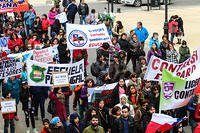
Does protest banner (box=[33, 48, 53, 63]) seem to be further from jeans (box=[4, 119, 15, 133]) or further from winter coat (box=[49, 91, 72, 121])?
jeans (box=[4, 119, 15, 133])

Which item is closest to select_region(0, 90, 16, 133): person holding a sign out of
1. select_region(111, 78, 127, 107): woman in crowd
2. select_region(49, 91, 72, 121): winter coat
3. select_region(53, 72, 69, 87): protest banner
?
select_region(49, 91, 72, 121): winter coat

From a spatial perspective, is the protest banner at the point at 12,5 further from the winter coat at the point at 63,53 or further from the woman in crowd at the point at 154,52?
the woman in crowd at the point at 154,52

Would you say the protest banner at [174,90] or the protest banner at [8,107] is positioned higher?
the protest banner at [174,90]

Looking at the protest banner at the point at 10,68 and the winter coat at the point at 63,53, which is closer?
the protest banner at the point at 10,68

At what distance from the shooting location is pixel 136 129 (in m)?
12.9

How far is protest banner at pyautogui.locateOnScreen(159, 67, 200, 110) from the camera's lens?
40.5 feet

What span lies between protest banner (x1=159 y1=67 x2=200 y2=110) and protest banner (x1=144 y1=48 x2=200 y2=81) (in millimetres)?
506

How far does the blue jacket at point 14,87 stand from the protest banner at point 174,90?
4588 mm

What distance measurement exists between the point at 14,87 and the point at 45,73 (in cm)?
119

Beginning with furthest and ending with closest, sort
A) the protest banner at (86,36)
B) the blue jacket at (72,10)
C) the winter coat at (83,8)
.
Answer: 1. the blue jacket at (72,10)
2. the winter coat at (83,8)
3. the protest banner at (86,36)

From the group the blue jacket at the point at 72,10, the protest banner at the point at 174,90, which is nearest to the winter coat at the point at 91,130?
the protest banner at the point at 174,90

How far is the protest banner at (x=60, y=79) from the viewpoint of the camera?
46.7 feet

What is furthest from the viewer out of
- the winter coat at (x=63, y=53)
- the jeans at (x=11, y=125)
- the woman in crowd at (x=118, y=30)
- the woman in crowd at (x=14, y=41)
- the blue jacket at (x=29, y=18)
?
the blue jacket at (x=29, y=18)

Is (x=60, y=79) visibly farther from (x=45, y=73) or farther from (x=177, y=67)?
(x=177, y=67)
